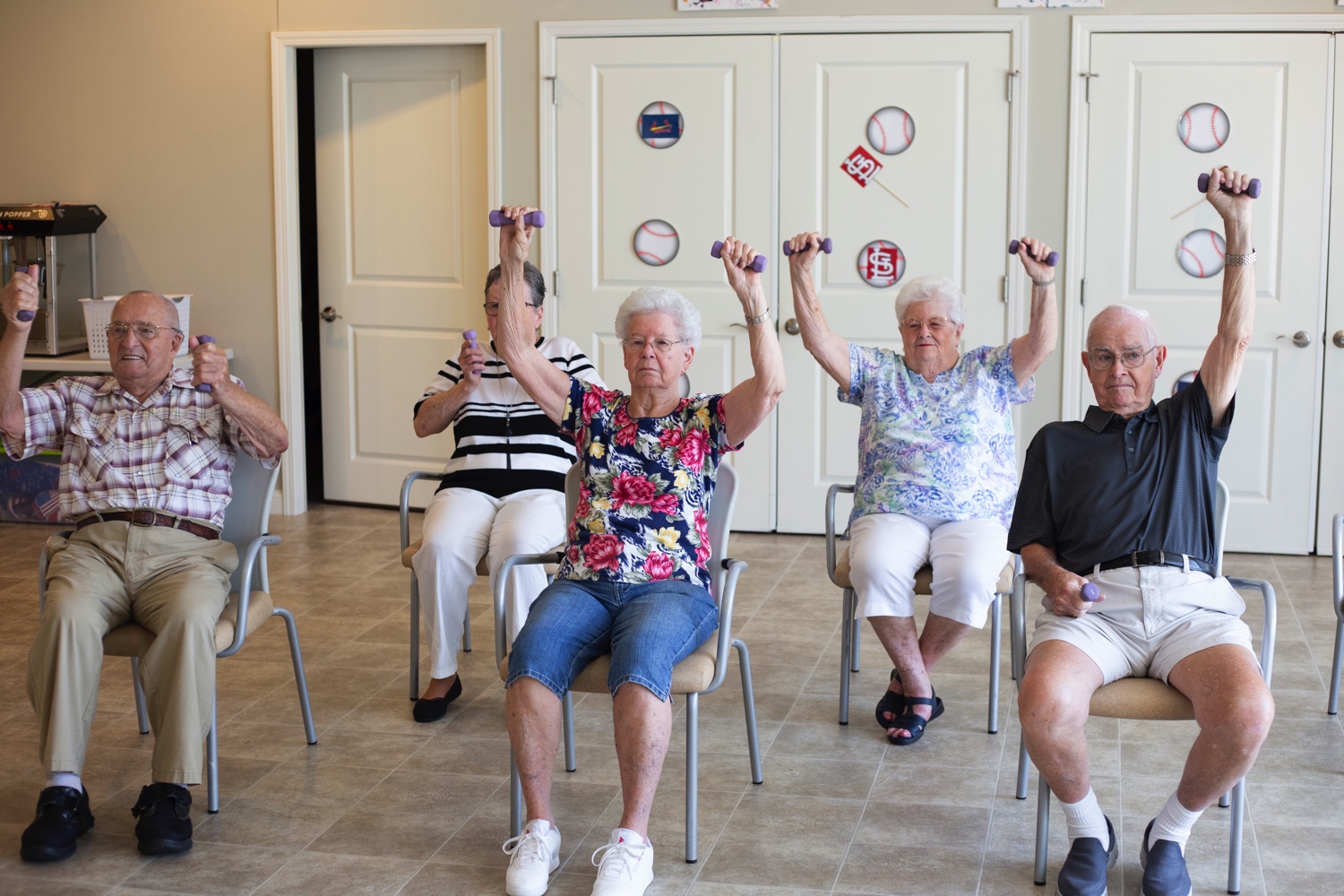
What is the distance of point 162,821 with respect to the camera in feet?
8.90

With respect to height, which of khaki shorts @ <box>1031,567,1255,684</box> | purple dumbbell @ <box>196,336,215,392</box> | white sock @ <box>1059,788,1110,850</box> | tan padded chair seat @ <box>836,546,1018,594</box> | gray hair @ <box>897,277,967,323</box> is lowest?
white sock @ <box>1059,788,1110,850</box>

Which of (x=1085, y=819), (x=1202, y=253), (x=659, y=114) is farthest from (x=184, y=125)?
(x=1085, y=819)

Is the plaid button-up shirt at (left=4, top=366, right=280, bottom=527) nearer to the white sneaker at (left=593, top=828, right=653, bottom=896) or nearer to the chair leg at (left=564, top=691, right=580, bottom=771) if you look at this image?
the chair leg at (left=564, top=691, right=580, bottom=771)

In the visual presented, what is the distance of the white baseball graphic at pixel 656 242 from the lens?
555 cm

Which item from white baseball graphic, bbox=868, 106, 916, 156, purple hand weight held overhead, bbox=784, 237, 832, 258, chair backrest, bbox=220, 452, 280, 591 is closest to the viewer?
purple hand weight held overhead, bbox=784, 237, 832, 258

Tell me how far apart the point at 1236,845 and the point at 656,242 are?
11.8 feet

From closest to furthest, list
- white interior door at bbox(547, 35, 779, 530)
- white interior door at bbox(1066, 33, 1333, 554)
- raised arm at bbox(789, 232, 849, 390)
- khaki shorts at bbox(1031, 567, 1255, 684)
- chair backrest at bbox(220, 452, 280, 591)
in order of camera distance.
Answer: khaki shorts at bbox(1031, 567, 1255, 684), chair backrest at bbox(220, 452, 280, 591), raised arm at bbox(789, 232, 849, 390), white interior door at bbox(1066, 33, 1333, 554), white interior door at bbox(547, 35, 779, 530)

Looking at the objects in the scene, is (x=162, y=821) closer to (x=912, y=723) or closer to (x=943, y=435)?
(x=912, y=723)

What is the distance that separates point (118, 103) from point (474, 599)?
114 inches

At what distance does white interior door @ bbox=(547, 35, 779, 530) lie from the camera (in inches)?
214

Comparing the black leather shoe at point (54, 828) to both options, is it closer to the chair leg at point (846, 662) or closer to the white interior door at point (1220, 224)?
the chair leg at point (846, 662)

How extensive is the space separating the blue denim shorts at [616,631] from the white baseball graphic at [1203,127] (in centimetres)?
330

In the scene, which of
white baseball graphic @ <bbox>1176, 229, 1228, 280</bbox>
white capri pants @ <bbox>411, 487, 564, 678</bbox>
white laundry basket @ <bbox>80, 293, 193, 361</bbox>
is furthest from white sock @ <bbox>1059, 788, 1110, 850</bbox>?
white laundry basket @ <bbox>80, 293, 193, 361</bbox>

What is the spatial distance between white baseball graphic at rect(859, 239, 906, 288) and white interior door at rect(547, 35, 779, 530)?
1.21ft
